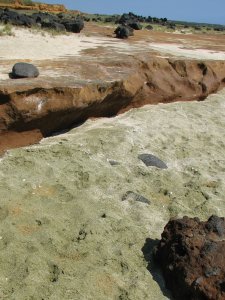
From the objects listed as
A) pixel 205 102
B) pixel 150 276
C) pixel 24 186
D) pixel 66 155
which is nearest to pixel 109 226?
pixel 150 276

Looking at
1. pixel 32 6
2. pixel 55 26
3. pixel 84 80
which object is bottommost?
pixel 32 6

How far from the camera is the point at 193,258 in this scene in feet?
11.5

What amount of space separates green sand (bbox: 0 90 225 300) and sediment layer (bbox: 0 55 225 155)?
0.82ft

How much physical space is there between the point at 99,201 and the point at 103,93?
2.19m

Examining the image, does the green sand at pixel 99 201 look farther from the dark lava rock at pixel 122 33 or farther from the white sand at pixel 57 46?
the dark lava rock at pixel 122 33

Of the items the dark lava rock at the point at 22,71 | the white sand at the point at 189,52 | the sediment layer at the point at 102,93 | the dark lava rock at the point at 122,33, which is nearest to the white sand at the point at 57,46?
the white sand at the point at 189,52

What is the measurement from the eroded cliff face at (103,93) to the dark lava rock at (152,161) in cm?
109

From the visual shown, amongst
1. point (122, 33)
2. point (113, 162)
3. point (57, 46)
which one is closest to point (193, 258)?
point (113, 162)

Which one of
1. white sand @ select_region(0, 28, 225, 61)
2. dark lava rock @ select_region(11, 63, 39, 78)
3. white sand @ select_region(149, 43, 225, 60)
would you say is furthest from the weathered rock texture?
dark lava rock @ select_region(11, 63, 39, 78)

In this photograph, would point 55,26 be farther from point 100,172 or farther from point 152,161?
point 100,172

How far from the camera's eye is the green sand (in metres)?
3.55

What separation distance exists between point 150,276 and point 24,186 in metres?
1.63

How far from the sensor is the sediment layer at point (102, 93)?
5.53 metres

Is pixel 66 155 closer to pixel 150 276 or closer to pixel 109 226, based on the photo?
pixel 109 226
